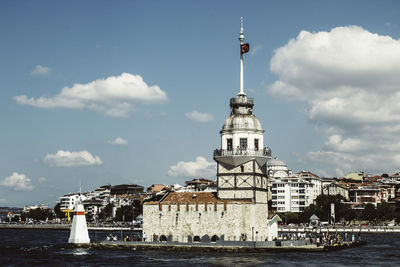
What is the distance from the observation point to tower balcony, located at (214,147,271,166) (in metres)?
67.9

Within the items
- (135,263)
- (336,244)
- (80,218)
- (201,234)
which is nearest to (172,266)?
(135,263)

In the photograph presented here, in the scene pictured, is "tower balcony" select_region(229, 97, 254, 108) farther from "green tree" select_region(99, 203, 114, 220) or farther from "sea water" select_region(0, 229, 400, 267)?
"green tree" select_region(99, 203, 114, 220)

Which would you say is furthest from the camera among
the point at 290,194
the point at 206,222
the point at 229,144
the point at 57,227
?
the point at 57,227

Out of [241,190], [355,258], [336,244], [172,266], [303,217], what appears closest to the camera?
[172,266]

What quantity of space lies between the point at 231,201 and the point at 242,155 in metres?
5.57

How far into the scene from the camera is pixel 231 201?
66.0 m

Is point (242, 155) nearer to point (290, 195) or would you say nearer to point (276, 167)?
point (290, 195)

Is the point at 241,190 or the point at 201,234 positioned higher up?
the point at 241,190

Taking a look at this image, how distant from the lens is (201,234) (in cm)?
6656

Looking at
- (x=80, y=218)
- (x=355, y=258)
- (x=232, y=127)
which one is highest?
(x=232, y=127)

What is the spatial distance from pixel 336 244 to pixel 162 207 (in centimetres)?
2222

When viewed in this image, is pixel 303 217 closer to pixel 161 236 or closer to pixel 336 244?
pixel 336 244

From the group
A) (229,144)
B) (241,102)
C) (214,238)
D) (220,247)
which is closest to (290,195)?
(229,144)

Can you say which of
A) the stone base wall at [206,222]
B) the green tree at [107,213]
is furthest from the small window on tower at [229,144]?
the green tree at [107,213]
